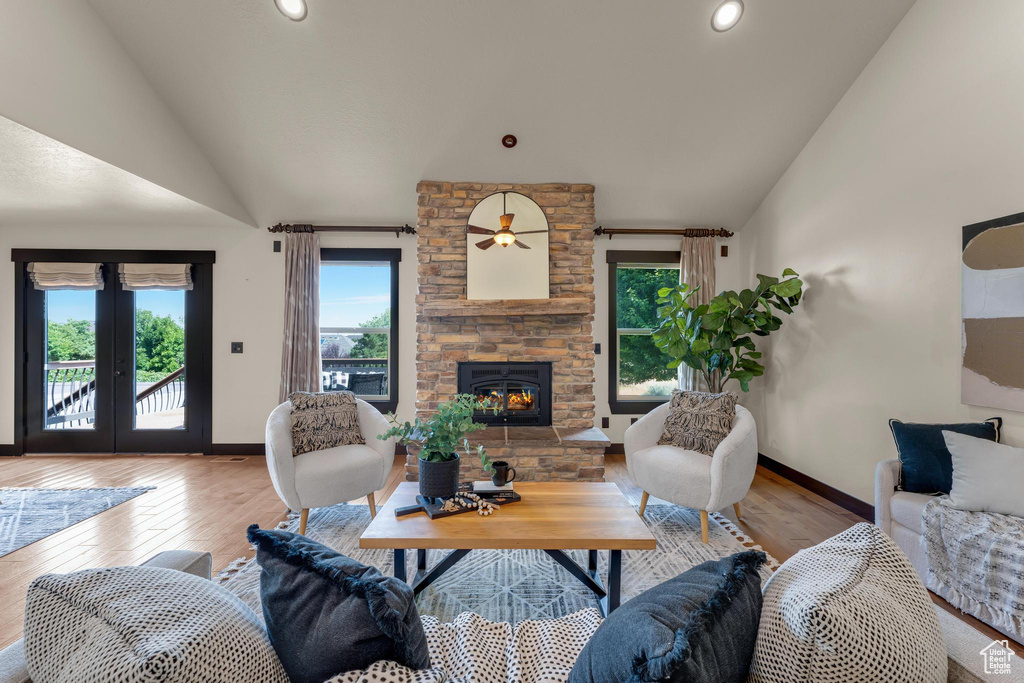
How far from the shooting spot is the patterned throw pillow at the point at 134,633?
2.06ft

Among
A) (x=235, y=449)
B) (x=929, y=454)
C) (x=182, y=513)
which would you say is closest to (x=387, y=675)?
(x=929, y=454)

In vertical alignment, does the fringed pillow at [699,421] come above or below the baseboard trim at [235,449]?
above

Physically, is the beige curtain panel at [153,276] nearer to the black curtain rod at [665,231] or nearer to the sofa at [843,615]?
the black curtain rod at [665,231]

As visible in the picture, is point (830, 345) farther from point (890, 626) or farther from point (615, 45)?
point (890, 626)

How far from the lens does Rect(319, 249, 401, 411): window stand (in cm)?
486

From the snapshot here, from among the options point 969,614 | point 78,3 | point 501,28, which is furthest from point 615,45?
point 969,614

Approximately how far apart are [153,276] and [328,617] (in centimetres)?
518

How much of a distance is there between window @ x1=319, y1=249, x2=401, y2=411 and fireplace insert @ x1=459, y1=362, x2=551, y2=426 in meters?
1.21

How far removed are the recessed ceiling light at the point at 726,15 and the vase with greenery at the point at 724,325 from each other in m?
1.84

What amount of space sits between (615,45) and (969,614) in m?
3.62

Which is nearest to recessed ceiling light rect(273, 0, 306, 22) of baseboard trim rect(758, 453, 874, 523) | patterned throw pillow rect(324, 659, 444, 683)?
patterned throw pillow rect(324, 659, 444, 683)

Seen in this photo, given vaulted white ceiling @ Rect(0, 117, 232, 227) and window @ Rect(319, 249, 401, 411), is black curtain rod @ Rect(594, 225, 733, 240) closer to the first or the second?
window @ Rect(319, 249, 401, 411)

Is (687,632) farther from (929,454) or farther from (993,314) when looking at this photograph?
(993,314)

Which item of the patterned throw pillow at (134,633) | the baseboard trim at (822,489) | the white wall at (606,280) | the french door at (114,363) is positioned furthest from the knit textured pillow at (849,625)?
the french door at (114,363)
